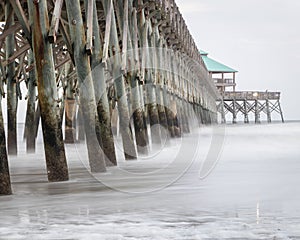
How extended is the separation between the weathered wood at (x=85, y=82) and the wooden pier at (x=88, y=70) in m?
0.01

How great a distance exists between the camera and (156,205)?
569 cm

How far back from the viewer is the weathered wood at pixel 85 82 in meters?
8.45

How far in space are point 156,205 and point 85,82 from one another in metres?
3.13

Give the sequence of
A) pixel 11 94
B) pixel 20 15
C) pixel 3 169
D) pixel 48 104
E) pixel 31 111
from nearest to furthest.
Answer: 1. pixel 3 169
2. pixel 20 15
3. pixel 48 104
4. pixel 11 94
5. pixel 31 111

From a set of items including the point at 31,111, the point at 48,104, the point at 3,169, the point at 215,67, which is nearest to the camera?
the point at 3,169

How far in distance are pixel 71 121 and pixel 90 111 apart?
10227mm

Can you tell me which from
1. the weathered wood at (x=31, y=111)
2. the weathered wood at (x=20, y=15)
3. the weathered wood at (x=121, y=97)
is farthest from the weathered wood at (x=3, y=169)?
the weathered wood at (x=31, y=111)

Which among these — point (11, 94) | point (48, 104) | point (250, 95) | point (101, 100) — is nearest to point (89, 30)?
point (101, 100)

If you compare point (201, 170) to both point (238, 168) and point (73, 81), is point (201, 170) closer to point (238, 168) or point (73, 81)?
point (238, 168)

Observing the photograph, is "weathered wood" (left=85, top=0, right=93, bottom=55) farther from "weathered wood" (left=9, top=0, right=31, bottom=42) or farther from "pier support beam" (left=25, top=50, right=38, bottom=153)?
"pier support beam" (left=25, top=50, right=38, bottom=153)

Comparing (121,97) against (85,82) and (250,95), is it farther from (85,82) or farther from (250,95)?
(250,95)

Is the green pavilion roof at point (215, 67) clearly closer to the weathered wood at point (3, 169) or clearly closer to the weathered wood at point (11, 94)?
the weathered wood at point (11, 94)

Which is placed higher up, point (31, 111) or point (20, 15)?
point (20, 15)

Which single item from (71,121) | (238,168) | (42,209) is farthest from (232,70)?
(42,209)
